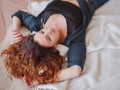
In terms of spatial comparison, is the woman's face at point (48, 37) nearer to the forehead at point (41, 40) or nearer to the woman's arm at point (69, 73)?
the forehead at point (41, 40)

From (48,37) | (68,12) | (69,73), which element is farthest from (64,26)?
(69,73)

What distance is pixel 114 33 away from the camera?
137 centimetres

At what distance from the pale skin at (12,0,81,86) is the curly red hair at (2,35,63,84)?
0.03 m

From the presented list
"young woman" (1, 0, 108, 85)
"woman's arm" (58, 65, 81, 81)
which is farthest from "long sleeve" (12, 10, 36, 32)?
"woman's arm" (58, 65, 81, 81)

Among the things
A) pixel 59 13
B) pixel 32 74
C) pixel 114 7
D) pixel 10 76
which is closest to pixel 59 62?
pixel 32 74

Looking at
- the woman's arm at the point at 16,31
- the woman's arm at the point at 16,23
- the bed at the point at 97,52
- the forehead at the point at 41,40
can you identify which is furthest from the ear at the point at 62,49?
the woman's arm at the point at 16,23

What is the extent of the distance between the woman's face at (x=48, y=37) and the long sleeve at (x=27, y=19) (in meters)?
0.24

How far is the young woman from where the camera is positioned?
45.7 inches

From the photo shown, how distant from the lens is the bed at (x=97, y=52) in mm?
1101

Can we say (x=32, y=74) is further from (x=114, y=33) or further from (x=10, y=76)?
(x=114, y=33)

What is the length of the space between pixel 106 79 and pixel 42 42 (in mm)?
375

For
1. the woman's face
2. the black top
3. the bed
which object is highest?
the woman's face

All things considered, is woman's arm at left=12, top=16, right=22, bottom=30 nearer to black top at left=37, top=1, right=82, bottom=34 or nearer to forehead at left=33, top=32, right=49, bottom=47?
black top at left=37, top=1, right=82, bottom=34

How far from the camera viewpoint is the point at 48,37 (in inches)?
46.5
